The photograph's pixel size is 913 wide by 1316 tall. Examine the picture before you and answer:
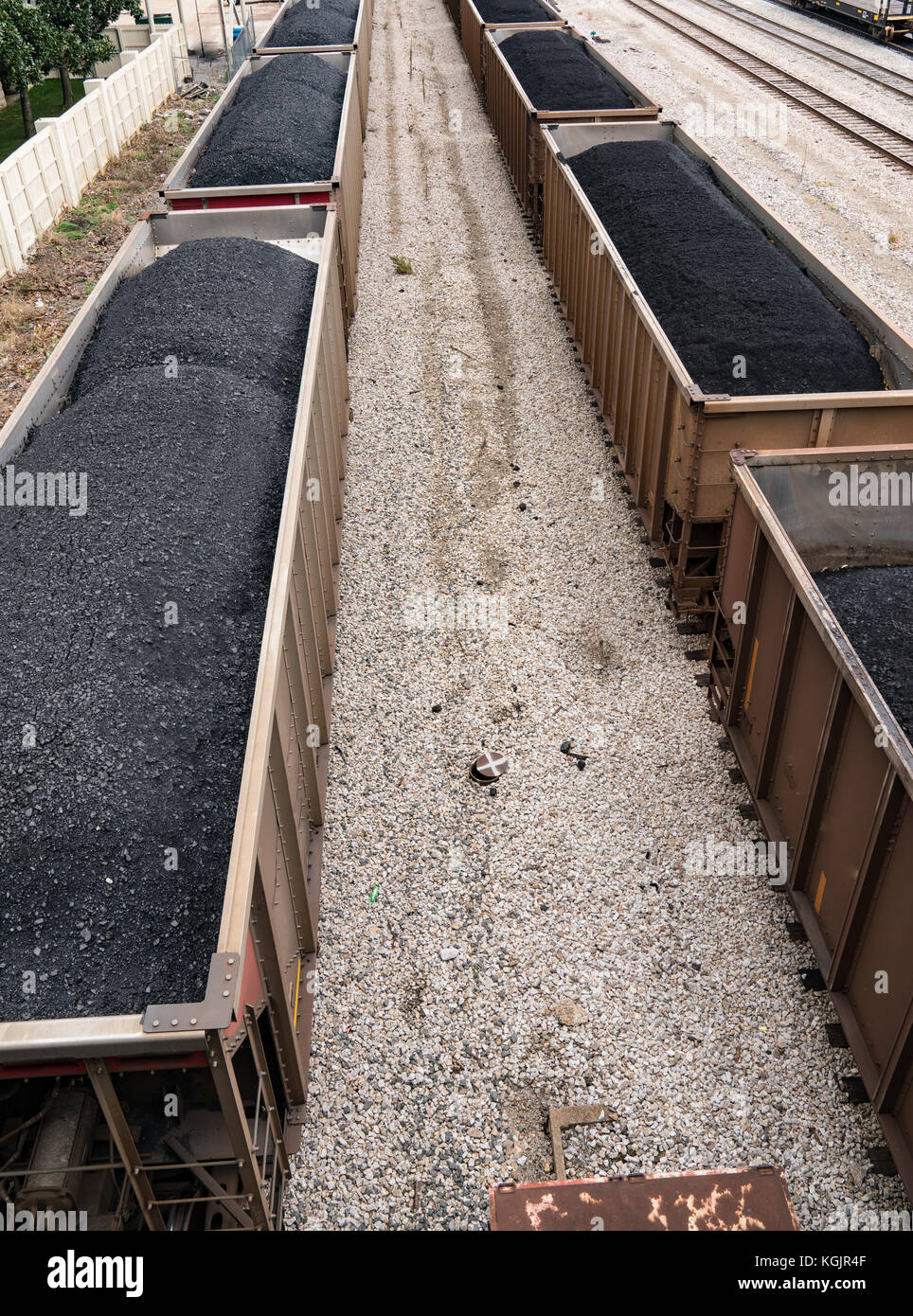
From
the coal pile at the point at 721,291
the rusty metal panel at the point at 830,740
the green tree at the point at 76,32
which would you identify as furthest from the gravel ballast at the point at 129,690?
the green tree at the point at 76,32

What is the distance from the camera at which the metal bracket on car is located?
11.1ft

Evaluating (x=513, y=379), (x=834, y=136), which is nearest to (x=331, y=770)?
(x=513, y=379)

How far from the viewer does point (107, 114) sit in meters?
21.7

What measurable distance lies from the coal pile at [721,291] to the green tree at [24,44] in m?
14.8

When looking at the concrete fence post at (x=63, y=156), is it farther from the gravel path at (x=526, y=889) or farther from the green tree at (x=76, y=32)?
the gravel path at (x=526, y=889)

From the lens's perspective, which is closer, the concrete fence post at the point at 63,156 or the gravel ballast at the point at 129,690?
the gravel ballast at the point at 129,690

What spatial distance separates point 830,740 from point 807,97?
83.9ft

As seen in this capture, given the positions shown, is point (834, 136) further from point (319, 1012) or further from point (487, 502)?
point (319, 1012)

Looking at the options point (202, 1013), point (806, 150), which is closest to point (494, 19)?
point (806, 150)

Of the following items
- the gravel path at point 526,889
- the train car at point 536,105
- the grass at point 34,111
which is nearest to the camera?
the gravel path at point 526,889

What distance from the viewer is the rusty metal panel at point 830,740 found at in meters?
4.78

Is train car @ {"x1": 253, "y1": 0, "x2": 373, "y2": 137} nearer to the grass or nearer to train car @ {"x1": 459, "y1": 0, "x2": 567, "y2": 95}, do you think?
train car @ {"x1": 459, "y1": 0, "x2": 567, "y2": 95}

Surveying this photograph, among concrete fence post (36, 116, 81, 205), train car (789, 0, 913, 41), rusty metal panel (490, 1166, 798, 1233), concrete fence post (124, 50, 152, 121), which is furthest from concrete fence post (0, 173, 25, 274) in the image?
train car (789, 0, 913, 41)

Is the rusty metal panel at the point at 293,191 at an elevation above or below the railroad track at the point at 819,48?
Result: below
